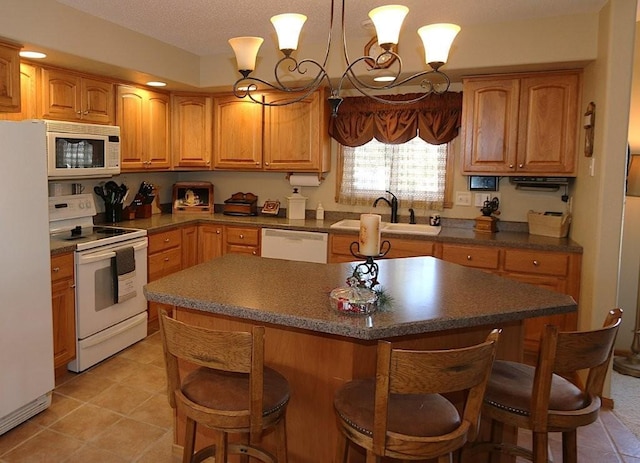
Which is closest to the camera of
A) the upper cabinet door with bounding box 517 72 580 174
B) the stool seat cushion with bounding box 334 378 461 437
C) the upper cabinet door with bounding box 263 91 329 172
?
the stool seat cushion with bounding box 334 378 461 437

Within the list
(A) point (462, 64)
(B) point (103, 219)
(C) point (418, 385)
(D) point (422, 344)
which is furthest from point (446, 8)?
(B) point (103, 219)

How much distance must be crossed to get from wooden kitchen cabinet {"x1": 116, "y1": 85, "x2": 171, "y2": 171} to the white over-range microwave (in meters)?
0.30

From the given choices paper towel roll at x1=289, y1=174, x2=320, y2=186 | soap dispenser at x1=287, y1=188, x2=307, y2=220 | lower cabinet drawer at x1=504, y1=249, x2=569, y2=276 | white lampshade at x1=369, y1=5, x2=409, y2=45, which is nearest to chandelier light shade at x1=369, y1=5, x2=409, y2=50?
white lampshade at x1=369, y1=5, x2=409, y2=45

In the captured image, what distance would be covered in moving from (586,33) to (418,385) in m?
3.03

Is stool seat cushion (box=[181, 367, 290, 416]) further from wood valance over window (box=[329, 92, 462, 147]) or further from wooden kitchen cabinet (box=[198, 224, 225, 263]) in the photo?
wood valance over window (box=[329, 92, 462, 147])

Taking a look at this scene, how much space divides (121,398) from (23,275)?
98 cm

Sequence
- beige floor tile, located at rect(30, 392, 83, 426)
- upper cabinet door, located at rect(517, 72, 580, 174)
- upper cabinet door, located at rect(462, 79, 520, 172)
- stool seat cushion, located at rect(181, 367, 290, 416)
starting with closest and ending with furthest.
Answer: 1. stool seat cushion, located at rect(181, 367, 290, 416)
2. beige floor tile, located at rect(30, 392, 83, 426)
3. upper cabinet door, located at rect(517, 72, 580, 174)
4. upper cabinet door, located at rect(462, 79, 520, 172)

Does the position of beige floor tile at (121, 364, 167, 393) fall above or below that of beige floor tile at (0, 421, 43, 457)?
above

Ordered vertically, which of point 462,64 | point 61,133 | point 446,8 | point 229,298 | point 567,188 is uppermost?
point 446,8

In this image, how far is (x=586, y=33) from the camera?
3.31 metres

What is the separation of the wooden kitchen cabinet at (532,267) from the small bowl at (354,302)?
203 cm

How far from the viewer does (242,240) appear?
4570 mm

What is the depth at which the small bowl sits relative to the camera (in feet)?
5.88

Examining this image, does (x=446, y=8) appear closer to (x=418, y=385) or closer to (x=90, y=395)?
(x=418, y=385)
